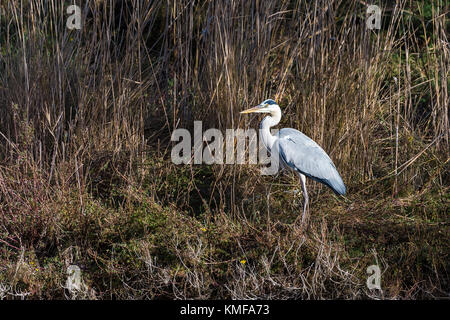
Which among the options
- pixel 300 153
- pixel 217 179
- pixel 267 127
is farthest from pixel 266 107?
A: pixel 217 179

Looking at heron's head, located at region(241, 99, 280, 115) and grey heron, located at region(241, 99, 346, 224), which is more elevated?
heron's head, located at region(241, 99, 280, 115)

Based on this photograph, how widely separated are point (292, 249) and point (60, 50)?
1984 mm

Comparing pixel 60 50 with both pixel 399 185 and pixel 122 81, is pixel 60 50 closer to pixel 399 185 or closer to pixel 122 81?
pixel 122 81

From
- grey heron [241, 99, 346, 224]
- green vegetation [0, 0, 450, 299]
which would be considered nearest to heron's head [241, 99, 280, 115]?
grey heron [241, 99, 346, 224]

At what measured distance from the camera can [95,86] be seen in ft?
13.7

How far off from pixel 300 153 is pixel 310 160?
0.25 feet

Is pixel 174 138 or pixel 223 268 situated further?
pixel 174 138

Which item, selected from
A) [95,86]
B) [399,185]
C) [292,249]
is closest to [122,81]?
[95,86]

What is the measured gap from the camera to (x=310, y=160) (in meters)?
3.66

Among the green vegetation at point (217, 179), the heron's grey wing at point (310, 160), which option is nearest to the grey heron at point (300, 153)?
the heron's grey wing at point (310, 160)

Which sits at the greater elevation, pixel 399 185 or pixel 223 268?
pixel 399 185

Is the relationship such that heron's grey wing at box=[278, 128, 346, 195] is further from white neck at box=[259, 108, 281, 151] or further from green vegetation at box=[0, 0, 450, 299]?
green vegetation at box=[0, 0, 450, 299]

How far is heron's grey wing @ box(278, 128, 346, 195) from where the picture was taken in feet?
12.0

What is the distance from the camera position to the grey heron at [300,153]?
144 inches
